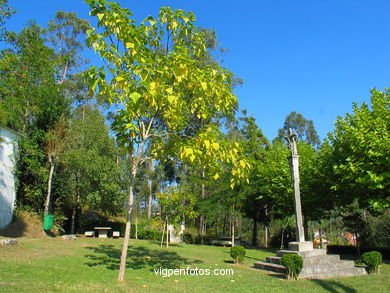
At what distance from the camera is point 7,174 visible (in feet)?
55.7

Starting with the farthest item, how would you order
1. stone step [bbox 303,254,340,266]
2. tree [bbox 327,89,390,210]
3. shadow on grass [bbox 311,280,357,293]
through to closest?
tree [bbox 327,89,390,210], stone step [bbox 303,254,340,266], shadow on grass [bbox 311,280,357,293]

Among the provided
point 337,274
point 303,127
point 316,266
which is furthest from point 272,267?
point 303,127

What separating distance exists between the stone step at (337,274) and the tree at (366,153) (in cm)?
475

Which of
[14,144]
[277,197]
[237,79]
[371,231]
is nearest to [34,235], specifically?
[14,144]

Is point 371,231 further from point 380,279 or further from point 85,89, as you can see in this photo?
point 85,89

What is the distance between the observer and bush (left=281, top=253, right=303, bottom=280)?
896 cm

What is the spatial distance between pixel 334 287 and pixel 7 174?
1676 centimetres

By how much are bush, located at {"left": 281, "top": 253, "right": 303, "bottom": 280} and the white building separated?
14313 millimetres

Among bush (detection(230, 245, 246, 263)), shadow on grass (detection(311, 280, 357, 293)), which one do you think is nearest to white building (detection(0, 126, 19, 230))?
bush (detection(230, 245, 246, 263))

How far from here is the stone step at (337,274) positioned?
938cm

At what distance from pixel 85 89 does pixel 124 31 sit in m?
30.8

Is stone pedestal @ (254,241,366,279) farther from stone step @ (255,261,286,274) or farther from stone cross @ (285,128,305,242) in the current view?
stone cross @ (285,128,305,242)

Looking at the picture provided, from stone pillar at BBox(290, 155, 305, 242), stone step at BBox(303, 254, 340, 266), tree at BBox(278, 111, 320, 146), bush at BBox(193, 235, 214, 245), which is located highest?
tree at BBox(278, 111, 320, 146)

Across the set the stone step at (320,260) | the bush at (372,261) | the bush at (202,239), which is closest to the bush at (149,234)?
the bush at (202,239)
